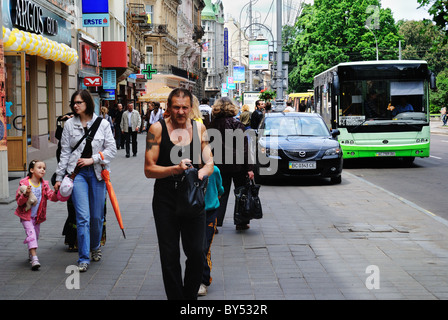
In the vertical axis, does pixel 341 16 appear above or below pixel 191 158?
above

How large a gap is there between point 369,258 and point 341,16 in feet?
194

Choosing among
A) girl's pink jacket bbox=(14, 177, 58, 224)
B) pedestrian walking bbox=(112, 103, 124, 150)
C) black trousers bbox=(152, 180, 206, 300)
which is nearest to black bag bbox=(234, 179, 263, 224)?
girl's pink jacket bbox=(14, 177, 58, 224)

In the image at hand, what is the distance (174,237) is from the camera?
16.6 ft

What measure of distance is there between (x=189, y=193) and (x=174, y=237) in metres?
0.40

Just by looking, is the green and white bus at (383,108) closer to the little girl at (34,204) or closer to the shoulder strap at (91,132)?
the shoulder strap at (91,132)

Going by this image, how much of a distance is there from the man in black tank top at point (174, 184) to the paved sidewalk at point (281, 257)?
2.56 ft

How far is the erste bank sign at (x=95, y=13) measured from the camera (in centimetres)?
2519

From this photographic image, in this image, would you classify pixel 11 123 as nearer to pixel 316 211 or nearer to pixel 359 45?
pixel 316 211

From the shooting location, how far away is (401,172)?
698 inches

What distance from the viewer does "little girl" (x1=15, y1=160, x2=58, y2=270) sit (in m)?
7.00

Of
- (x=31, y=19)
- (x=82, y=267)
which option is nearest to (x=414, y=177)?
(x=31, y=19)

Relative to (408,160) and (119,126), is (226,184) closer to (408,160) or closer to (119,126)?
(408,160)
